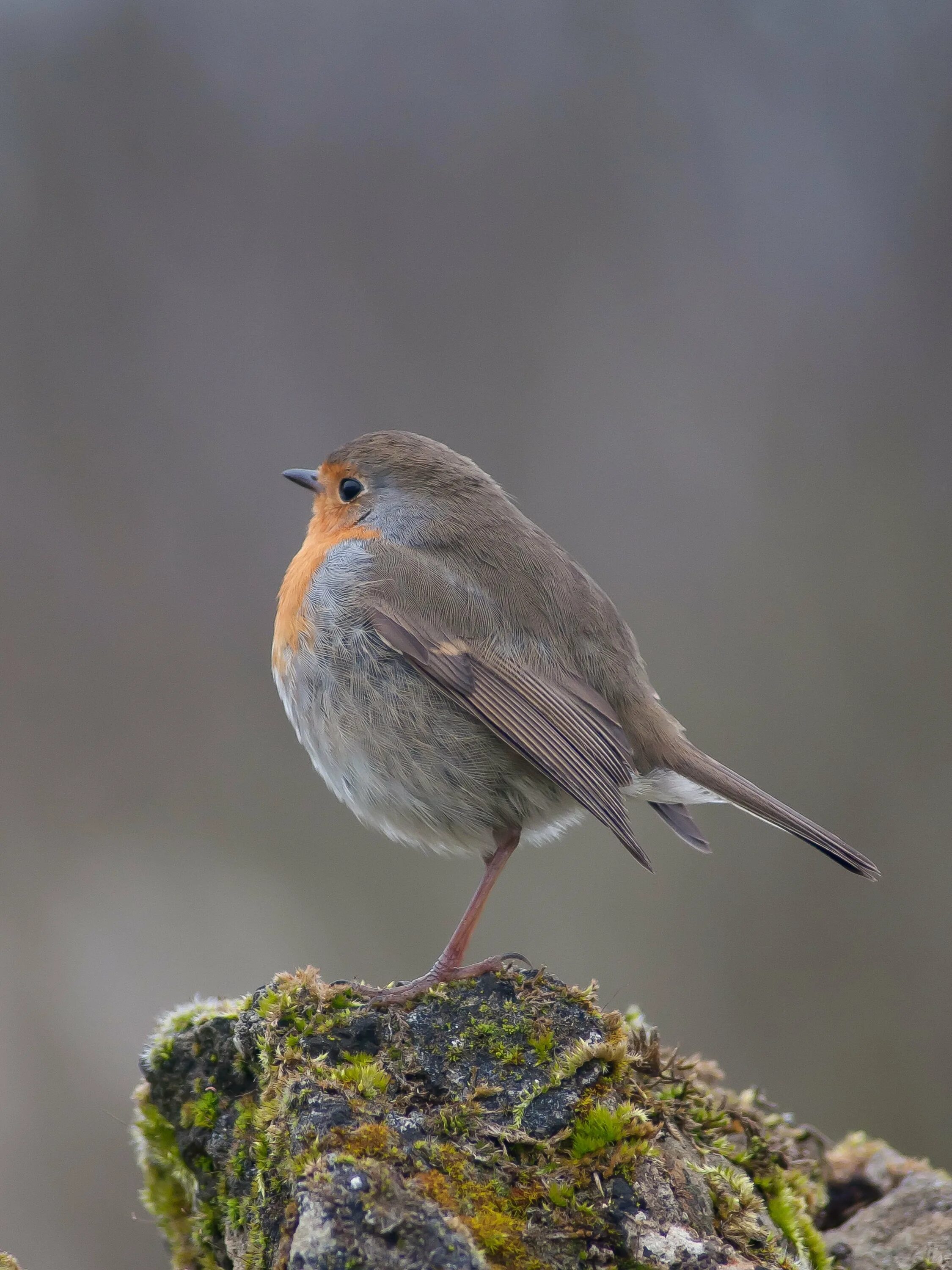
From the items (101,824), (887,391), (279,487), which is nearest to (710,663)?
(887,391)

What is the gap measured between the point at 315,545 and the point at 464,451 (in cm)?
313

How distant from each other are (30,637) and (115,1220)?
327 cm

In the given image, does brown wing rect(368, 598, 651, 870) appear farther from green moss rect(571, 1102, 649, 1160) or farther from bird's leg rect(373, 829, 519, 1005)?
green moss rect(571, 1102, 649, 1160)

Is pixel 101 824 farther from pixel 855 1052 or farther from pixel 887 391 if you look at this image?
pixel 887 391

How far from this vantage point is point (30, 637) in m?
6.50

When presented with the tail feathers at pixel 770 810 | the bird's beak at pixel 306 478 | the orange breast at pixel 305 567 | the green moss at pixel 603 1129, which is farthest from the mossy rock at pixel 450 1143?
the bird's beak at pixel 306 478

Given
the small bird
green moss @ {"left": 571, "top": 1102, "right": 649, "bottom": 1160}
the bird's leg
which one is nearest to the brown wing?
the small bird

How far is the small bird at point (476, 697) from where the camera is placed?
10.2 ft

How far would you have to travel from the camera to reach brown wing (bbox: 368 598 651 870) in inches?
117

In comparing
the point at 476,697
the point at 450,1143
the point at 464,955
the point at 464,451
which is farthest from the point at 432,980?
the point at 464,451

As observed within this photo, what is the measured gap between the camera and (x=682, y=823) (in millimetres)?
3648

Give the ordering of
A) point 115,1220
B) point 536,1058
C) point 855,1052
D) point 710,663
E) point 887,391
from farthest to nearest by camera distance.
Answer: point 887,391, point 710,663, point 855,1052, point 115,1220, point 536,1058

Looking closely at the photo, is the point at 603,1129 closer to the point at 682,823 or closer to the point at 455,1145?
the point at 455,1145

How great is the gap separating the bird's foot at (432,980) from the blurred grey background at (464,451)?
3297mm
